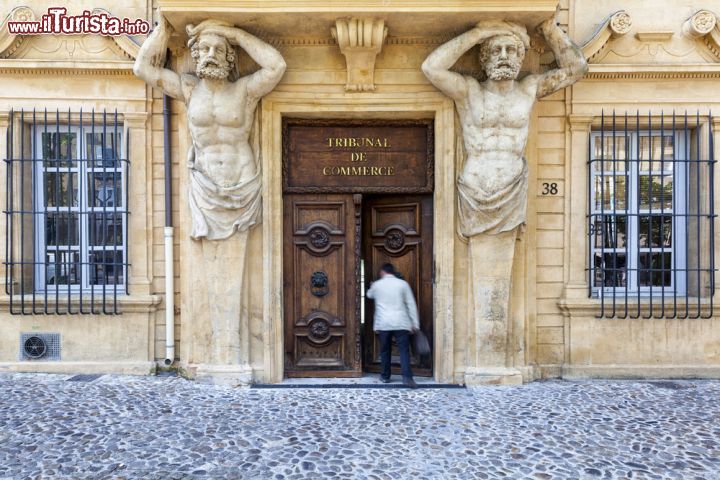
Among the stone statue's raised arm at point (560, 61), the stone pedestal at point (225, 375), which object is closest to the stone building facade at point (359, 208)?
the stone pedestal at point (225, 375)

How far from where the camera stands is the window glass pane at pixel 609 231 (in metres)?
6.19

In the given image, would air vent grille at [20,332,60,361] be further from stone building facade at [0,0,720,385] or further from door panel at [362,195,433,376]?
door panel at [362,195,433,376]

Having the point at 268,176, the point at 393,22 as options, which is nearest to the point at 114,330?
the point at 268,176

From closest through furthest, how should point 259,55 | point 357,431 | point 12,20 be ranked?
1. point 357,431
2. point 259,55
3. point 12,20

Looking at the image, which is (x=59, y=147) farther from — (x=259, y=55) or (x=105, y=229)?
(x=259, y=55)

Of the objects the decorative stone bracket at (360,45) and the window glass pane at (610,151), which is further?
the window glass pane at (610,151)

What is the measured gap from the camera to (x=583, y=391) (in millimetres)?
5457

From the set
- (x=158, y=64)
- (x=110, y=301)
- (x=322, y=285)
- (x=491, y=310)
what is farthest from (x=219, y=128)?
(x=491, y=310)

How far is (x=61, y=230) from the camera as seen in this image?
20.7 feet

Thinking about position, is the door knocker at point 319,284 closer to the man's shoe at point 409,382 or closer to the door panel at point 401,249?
the door panel at point 401,249

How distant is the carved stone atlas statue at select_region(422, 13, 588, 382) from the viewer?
5484mm

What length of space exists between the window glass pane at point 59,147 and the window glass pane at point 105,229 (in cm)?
77

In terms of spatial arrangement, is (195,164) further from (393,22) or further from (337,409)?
(337,409)

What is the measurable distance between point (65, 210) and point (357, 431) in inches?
185
